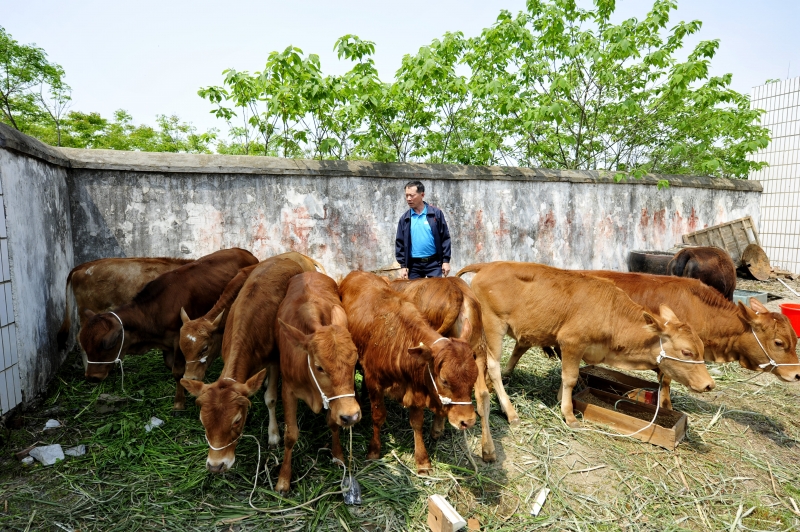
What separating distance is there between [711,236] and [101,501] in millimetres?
13494

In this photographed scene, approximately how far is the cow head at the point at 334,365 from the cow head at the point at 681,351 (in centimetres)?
292

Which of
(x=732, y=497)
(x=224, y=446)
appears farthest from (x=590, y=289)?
(x=224, y=446)

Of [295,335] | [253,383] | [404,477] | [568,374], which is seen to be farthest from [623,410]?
[253,383]

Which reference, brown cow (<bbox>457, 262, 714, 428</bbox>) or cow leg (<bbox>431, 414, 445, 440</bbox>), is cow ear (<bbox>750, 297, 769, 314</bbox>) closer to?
brown cow (<bbox>457, 262, 714, 428</bbox>)

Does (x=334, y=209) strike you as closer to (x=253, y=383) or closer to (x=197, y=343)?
(x=197, y=343)

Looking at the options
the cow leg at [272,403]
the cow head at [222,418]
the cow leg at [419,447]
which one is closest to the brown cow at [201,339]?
the cow leg at [272,403]

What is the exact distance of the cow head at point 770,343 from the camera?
4418mm

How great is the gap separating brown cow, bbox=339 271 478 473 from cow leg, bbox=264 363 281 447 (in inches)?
33.4

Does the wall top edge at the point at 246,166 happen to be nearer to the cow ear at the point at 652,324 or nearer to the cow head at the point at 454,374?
the cow head at the point at 454,374

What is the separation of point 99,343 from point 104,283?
4.07 ft

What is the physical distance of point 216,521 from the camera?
310 centimetres

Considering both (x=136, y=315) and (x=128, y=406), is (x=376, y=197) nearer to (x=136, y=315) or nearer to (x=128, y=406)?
(x=136, y=315)

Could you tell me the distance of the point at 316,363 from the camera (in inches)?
128

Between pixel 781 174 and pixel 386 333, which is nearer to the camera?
pixel 386 333
